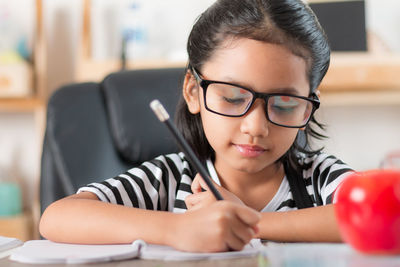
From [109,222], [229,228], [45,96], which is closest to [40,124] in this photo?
[45,96]

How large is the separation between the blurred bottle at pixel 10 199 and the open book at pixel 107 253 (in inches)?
66.1

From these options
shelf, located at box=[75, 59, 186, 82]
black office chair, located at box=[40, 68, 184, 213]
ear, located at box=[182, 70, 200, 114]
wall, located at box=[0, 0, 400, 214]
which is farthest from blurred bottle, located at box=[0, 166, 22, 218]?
ear, located at box=[182, 70, 200, 114]

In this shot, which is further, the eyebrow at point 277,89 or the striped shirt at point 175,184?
the striped shirt at point 175,184

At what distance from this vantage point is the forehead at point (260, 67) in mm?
915

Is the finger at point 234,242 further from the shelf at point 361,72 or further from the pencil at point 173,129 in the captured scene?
the shelf at point 361,72

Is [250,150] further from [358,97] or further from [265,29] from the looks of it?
[358,97]

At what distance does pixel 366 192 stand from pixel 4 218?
79.1 inches

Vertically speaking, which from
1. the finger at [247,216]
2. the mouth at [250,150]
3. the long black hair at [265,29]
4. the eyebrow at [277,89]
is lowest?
the finger at [247,216]

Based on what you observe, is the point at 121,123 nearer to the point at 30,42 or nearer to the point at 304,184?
the point at 304,184

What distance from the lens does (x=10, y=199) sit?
7.64 ft

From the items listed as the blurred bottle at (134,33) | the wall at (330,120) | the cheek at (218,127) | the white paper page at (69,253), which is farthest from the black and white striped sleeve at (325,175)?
the blurred bottle at (134,33)

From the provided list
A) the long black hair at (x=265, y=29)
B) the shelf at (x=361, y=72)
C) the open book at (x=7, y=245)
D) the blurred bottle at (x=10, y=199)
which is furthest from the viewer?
the blurred bottle at (x=10, y=199)

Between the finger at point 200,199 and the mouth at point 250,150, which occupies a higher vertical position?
the mouth at point 250,150

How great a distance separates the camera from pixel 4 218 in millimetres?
2244
